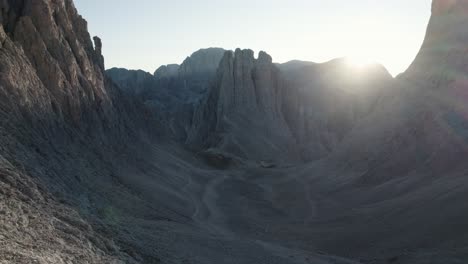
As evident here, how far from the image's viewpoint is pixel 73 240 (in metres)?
13.5

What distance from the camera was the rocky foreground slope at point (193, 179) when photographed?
16234 mm

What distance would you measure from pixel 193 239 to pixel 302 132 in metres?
68.5

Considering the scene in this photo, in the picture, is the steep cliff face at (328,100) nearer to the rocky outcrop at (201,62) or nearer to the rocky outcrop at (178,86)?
the rocky outcrop at (178,86)

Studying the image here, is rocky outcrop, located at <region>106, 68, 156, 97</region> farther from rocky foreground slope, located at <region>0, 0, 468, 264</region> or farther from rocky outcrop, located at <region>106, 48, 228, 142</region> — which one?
rocky foreground slope, located at <region>0, 0, 468, 264</region>

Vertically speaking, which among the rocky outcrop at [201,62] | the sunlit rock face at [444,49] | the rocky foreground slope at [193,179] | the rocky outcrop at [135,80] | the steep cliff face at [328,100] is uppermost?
the rocky outcrop at [201,62]

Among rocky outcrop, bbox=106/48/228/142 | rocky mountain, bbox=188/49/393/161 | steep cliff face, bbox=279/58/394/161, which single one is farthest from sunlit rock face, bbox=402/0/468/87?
rocky outcrop, bbox=106/48/228/142

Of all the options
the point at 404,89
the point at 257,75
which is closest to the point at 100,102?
the point at 404,89

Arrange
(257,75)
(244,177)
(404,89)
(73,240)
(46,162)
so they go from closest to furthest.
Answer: (73,240) < (46,162) < (404,89) < (244,177) < (257,75)

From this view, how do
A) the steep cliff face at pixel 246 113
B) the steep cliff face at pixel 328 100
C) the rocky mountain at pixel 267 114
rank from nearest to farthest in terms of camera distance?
the steep cliff face at pixel 246 113, the rocky mountain at pixel 267 114, the steep cliff face at pixel 328 100

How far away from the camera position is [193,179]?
4722 centimetres

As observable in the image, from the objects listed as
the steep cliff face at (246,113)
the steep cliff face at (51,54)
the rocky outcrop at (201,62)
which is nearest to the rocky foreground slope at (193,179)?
the steep cliff face at (51,54)

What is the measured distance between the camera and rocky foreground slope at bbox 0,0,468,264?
1623 cm

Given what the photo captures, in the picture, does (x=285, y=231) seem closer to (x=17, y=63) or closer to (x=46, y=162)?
(x=46, y=162)

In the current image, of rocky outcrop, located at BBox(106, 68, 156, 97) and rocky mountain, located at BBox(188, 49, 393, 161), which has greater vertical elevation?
rocky outcrop, located at BBox(106, 68, 156, 97)
